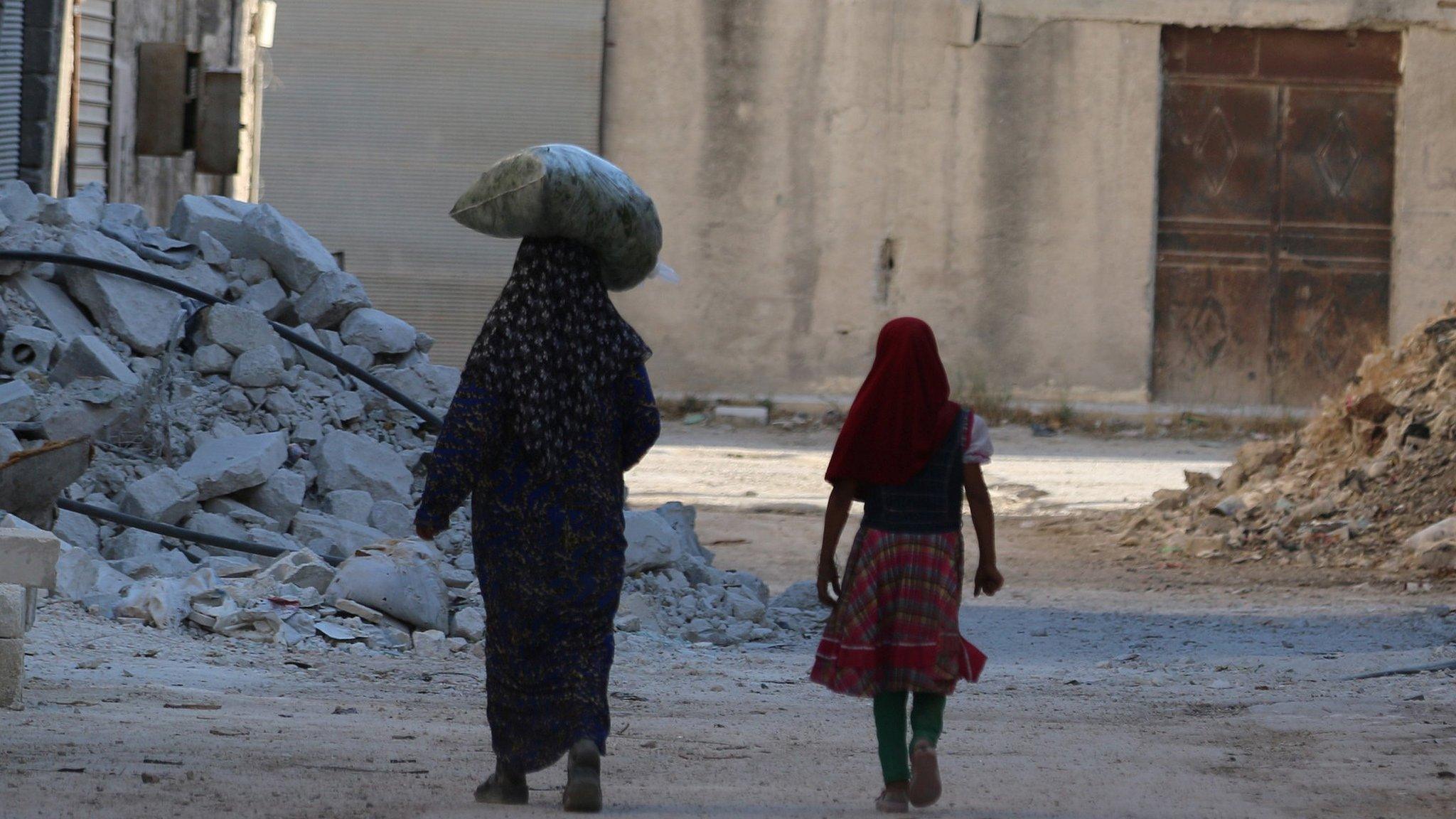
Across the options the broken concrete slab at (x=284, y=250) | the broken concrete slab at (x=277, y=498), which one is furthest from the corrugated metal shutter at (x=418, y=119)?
the broken concrete slab at (x=277, y=498)

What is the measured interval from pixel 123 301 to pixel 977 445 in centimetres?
532

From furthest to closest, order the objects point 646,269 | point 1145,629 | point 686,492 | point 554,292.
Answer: point 686,492 → point 1145,629 → point 646,269 → point 554,292

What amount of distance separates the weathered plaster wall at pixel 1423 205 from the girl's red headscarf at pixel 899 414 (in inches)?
528

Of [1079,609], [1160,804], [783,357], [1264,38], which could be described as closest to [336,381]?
[1079,609]

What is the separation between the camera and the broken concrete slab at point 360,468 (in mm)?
7430

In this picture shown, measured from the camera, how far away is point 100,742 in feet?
12.9

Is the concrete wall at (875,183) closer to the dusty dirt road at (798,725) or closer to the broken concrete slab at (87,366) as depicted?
the dusty dirt road at (798,725)

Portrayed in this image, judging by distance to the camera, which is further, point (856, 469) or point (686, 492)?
point (686, 492)

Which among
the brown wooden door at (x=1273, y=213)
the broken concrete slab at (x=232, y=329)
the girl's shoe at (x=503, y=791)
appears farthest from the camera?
the brown wooden door at (x=1273, y=213)

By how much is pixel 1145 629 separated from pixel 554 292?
4.32 metres

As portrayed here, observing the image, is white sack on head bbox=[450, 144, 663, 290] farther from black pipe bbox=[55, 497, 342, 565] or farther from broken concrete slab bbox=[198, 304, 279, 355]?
broken concrete slab bbox=[198, 304, 279, 355]

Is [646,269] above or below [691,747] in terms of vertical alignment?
above

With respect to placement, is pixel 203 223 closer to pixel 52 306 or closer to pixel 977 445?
pixel 52 306

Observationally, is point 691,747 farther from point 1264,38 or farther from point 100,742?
point 1264,38
